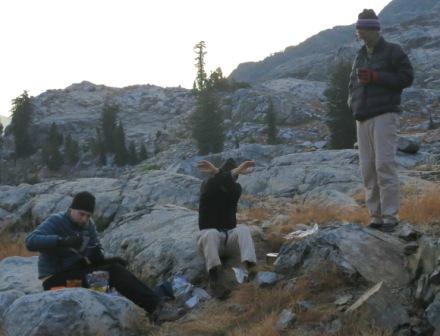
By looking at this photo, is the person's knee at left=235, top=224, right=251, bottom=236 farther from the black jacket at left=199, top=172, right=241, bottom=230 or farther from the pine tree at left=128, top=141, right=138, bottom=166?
the pine tree at left=128, top=141, right=138, bottom=166

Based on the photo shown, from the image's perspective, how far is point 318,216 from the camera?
31.8 ft

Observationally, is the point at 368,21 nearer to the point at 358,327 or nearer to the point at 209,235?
the point at 209,235

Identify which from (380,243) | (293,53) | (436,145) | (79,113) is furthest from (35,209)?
(293,53)

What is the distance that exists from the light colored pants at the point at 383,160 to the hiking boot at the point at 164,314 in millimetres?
2718

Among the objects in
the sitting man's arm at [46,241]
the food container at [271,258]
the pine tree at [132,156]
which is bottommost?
the pine tree at [132,156]

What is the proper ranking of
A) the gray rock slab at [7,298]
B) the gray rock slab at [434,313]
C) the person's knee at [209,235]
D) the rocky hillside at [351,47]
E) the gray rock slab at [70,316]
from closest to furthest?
the gray rock slab at [434,313] < the gray rock slab at [70,316] < the person's knee at [209,235] < the gray rock slab at [7,298] < the rocky hillside at [351,47]

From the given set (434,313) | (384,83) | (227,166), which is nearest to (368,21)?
(384,83)

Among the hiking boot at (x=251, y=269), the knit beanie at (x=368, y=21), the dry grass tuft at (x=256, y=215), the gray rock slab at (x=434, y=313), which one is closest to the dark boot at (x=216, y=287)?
the hiking boot at (x=251, y=269)

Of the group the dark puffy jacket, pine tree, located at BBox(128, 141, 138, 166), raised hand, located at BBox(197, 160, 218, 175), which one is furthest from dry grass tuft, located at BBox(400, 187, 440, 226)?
pine tree, located at BBox(128, 141, 138, 166)

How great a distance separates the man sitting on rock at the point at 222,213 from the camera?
7648mm

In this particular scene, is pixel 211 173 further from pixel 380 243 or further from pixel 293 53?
pixel 293 53

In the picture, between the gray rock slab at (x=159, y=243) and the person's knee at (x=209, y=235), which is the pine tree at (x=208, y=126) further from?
the person's knee at (x=209, y=235)

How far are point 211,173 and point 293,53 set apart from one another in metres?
151

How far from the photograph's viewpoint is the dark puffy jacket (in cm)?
689
